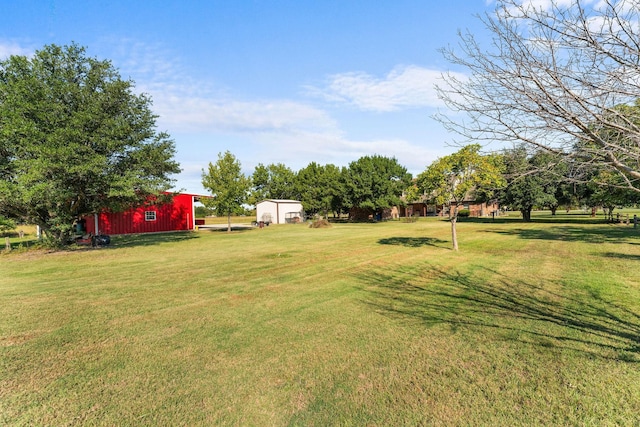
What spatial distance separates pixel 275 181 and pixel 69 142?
47425 mm

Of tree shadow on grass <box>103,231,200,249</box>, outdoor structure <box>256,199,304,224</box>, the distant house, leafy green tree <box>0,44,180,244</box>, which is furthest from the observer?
the distant house

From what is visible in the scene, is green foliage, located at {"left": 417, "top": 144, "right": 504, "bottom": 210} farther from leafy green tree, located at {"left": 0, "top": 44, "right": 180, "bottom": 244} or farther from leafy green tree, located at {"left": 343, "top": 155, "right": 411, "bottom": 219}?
leafy green tree, located at {"left": 343, "top": 155, "right": 411, "bottom": 219}

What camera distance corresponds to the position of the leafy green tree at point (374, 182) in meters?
42.0

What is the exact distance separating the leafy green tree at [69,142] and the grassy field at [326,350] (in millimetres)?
7123

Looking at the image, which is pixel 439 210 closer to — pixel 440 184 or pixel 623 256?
pixel 440 184

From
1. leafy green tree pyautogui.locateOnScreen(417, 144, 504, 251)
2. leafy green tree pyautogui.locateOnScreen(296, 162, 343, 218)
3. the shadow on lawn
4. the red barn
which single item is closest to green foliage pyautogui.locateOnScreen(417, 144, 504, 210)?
leafy green tree pyautogui.locateOnScreen(417, 144, 504, 251)

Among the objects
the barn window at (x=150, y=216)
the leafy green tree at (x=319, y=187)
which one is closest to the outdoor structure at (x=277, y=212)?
the leafy green tree at (x=319, y=187)

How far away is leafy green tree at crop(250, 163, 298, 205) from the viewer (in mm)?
61812

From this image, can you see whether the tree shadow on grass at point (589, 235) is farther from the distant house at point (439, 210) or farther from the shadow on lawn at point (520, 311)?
the distant house at point (439, 210)

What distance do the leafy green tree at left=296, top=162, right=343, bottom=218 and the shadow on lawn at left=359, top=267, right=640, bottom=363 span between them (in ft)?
124

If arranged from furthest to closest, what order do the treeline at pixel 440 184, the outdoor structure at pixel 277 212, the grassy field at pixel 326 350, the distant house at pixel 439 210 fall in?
the distant house at pixel 439 210 → the outdoor structure at pixel 277 212 → the treeline at pixel 440 184 → the grassy field at pixel 326 350

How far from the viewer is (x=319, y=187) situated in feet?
168

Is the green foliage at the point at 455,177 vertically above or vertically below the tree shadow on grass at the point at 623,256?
above

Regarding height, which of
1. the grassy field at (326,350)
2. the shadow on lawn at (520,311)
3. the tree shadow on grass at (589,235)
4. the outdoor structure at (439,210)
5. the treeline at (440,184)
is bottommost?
the tree shadow on grass at (589,235)
